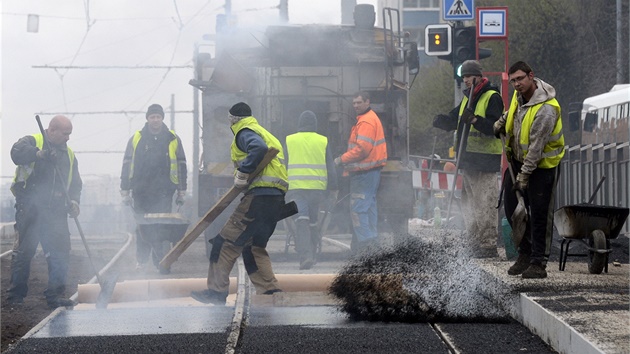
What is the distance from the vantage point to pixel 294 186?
1269 cm

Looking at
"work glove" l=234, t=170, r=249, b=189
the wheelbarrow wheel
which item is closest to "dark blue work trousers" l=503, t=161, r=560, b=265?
the wheelbarrow wheel

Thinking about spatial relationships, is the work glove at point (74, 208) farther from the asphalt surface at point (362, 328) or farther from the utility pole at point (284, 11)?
the utility pole at point (284, 11)

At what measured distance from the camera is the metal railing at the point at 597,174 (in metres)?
16.0

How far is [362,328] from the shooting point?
750 cm

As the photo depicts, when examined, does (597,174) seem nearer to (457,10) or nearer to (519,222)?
(457,10)

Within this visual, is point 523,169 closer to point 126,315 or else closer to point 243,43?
point 126,315

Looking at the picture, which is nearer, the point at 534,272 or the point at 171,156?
the point at 534,272

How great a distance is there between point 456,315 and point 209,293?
8.05ft

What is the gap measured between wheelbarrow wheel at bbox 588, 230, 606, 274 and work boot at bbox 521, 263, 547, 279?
2.35 feet

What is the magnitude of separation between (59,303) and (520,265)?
12.7 ft

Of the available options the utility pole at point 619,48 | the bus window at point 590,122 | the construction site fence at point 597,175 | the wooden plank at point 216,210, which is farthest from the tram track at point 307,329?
the utility pole at point 619,48

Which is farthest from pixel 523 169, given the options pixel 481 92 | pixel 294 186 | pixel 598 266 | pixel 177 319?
pixel 294 186

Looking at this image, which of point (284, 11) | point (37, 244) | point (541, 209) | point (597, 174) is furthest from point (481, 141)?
point (597, 174)

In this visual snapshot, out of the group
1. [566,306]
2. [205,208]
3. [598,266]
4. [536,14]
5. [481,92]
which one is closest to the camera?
[566,306]
